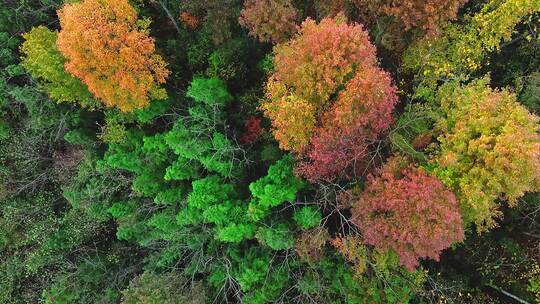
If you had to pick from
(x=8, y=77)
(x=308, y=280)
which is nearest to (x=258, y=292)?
(x=308, y=280)

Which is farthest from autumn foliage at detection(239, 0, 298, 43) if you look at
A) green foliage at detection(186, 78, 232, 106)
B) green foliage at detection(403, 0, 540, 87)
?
green foliage at detection(403, 0, 540, 87)

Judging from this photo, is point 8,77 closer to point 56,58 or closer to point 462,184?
point 56,58

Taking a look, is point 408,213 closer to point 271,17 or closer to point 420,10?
point 420,10

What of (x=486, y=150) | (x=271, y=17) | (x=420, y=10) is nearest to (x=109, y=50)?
(x=271, y=17)

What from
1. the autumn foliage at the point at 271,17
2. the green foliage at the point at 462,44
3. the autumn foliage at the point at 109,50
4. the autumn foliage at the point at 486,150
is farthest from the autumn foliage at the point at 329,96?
the autumn foliage at the point at 109,50

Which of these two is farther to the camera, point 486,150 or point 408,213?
point 408,213

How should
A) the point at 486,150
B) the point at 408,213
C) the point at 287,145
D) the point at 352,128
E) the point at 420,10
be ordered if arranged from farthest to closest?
the point at 287,145
the point at 420,10
the point at 352,128
the point at 408,213
the point at 486,150
